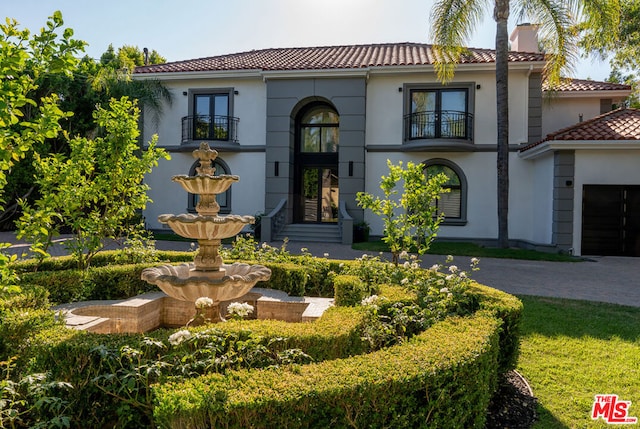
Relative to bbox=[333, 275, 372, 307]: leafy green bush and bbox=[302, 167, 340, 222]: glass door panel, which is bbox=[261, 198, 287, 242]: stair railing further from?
bbox=[333, 275, 372, 307]: leafy green bush

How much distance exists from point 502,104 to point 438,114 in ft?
10.6

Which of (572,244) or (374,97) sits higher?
(374,97)

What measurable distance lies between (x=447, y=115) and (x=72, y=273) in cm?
1608

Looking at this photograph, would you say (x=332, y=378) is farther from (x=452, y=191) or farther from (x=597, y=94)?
(x=597, y=94)

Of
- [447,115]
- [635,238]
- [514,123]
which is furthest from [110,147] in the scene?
[635,238]

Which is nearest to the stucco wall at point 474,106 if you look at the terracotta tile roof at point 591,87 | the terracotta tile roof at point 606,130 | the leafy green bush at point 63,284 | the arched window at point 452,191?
the arched window at point 452,191

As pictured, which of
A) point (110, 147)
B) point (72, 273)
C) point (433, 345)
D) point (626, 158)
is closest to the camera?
point (433, 345)

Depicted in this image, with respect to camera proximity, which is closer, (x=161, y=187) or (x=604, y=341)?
(x=604, y=341)

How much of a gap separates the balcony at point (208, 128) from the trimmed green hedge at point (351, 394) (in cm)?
1811

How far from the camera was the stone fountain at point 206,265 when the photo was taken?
16.8ft

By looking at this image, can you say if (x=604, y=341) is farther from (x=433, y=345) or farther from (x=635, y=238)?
(x=635, y=238)

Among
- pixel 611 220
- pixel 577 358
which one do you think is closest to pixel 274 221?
pixel 611 220

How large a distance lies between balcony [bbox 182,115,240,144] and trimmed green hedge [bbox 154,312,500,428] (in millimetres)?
18112

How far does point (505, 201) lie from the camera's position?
15609 millimetres
